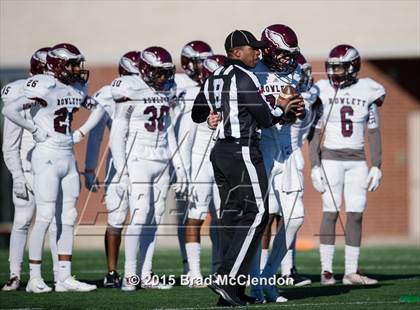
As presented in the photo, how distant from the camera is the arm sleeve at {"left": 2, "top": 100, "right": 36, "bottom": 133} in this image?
9.30 meters

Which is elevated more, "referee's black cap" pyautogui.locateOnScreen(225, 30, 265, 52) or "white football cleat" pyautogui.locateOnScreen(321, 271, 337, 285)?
"referee's black cap" pyautogui.locateOnScreen(225, 30, 265, 52)

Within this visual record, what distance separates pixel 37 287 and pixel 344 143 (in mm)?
3246

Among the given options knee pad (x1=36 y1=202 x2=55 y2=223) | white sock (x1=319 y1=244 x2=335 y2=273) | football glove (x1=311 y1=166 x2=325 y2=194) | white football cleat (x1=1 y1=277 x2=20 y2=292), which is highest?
football glove (x1=311 y1=166 x2=325 y2=194)

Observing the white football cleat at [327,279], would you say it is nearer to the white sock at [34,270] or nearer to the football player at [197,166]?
the football player at [197,166]

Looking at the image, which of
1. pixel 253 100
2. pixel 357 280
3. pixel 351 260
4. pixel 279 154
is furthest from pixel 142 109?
pixel 357 280

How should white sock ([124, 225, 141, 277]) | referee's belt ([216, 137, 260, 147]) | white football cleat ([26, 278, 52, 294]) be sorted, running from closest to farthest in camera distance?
1. referee's belt ([216, 137, 260, 147])
2. white football cleat ([26, 278, 52, 294])
3. white sock ([124, 225, 141, 277])

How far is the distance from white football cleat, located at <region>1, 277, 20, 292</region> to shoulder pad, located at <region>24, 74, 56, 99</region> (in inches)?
Result: 65.9

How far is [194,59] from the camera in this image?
10.7m

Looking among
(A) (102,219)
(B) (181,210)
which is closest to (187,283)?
(B) (181,210)

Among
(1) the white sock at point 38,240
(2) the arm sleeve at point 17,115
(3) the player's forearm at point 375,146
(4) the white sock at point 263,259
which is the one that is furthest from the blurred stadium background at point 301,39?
(2) the arm sleeve at point 17,115

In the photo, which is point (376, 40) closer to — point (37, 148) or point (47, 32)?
point (47, 32)

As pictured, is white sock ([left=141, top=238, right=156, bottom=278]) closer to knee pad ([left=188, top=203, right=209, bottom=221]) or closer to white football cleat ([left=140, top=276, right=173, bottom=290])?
white football cleat ([left=140, top=276, right=173, bottom=290])

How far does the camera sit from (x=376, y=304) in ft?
26.2

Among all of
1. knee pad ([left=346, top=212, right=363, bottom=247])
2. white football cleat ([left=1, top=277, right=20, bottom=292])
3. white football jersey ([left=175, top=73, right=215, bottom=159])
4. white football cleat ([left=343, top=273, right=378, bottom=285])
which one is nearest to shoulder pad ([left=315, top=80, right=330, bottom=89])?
white football jersey ([left=175, top=73, right=215, bottom=159])
